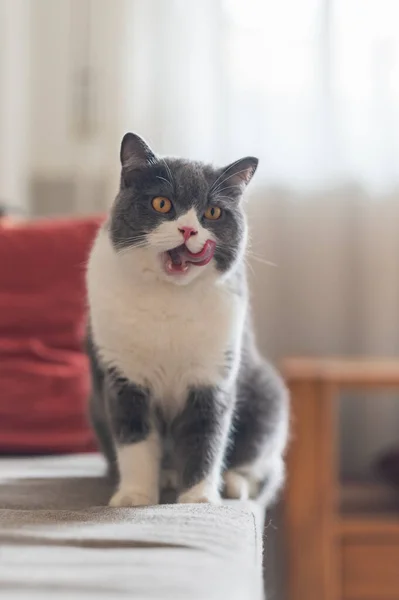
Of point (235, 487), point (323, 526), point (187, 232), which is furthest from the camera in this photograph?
point (323, 526)

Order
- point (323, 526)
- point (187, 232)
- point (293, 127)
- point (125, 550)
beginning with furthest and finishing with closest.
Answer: point (293, 127), point (323, 526), point (187, 232), point (125, 550)

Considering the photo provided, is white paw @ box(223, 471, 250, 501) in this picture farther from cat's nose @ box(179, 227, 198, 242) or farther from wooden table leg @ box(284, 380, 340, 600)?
wooden table leg @ box(284, 380, 340, 600)

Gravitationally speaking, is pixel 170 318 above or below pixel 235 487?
above

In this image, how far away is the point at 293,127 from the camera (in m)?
2.14

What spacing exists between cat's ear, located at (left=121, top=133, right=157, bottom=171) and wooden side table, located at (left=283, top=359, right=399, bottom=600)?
817 mm

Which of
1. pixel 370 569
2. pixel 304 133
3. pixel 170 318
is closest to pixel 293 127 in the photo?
pixel 304 133

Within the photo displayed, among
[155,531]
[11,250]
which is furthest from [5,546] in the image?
[11,250]

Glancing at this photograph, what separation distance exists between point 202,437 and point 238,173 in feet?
1.16

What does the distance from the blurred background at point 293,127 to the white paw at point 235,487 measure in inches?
40.7

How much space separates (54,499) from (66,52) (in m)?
1.51

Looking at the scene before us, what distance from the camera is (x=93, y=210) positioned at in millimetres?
2203

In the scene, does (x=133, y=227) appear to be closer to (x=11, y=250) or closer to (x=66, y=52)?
(x=11, y=250)

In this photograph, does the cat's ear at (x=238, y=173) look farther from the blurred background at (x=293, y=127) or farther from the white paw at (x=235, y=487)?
the blurred background at (x=293, y=127)

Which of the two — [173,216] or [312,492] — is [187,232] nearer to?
[173,216]
